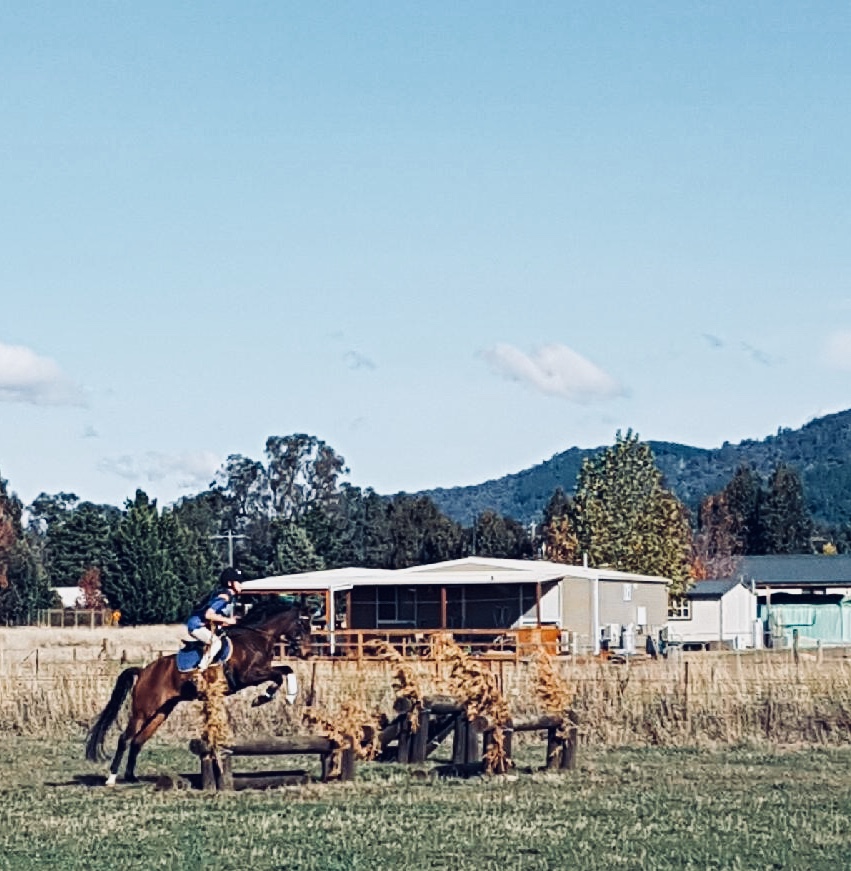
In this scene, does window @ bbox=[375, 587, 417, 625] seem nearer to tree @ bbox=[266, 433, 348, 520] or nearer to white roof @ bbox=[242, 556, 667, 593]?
white roof @ bbox=[242, 556, 667, 593]

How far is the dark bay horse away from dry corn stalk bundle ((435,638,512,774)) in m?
1.88

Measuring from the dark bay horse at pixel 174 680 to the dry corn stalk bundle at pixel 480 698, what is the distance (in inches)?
74.0

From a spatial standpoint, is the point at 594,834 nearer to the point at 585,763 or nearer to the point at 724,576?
the point at 585,763

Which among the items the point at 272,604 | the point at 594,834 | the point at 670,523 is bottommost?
the point at 594,834

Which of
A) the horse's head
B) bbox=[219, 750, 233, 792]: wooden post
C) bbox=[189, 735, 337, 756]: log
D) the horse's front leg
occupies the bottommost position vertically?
bbox=[219, 750, 233, 792]: wooden post

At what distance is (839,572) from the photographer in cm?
7919

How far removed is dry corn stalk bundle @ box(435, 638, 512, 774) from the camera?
65.0ft

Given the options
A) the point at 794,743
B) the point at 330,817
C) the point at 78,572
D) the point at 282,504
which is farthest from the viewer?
the point at 282,504

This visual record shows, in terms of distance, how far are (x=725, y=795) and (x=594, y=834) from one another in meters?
3.25

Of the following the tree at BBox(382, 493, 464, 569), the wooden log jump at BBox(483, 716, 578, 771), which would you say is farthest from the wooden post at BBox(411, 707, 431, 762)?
the tree at BBox(382, 493, 464, 569)

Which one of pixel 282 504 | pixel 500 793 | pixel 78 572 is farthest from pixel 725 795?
A: pixel 282 504

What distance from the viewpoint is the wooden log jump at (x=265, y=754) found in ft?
60.2

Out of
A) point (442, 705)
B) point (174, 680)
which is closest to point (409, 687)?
point (442, 705)

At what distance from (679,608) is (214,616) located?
2159 inches
